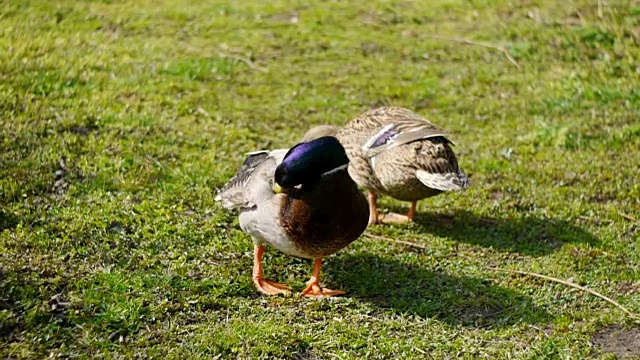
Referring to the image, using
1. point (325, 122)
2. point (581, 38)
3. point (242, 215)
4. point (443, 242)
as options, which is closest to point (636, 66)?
point (581, 38)

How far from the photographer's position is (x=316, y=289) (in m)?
5.40

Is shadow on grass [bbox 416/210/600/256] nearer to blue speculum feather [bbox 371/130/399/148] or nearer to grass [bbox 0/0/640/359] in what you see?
grass [bbox 0/0/640/359]

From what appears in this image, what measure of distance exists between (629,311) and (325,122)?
→ 391 cm

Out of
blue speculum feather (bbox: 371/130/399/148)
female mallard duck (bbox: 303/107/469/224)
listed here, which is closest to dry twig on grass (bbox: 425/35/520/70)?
female mallard duck (bbox: 303/107/469/224)

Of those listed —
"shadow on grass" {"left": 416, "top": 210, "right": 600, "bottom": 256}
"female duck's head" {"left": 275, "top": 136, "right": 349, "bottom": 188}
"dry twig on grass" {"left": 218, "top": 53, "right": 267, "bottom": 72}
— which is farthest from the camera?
"dry twig on grass" {"left": 218, "top": 53, "right": 267, "bottom": 72}

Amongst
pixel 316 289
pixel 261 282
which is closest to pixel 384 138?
pixel 316 289

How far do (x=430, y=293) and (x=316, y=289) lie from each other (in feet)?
2.53

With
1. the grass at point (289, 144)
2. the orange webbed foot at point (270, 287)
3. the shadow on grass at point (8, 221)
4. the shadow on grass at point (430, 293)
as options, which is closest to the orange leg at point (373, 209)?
the grass at point (289, 144)

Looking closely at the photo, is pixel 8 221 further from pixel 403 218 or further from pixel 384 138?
pixel 403 218

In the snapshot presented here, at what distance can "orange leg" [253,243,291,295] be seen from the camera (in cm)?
538

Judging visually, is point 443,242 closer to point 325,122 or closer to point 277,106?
point 325,122

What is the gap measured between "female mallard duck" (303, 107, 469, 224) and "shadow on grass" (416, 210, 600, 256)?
253 mm

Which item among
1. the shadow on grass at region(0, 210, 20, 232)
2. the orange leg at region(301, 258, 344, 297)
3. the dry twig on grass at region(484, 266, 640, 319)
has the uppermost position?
the shadow on grass at region(0, 210, 20, 232)

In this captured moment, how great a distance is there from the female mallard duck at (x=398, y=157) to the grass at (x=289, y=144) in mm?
382
